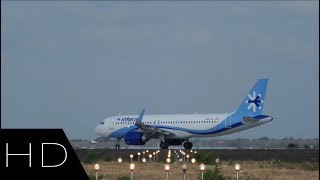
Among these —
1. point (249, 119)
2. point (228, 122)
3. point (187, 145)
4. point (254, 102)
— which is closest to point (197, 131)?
point (187, 145)

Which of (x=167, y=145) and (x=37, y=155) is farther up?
(x=167, y=145)

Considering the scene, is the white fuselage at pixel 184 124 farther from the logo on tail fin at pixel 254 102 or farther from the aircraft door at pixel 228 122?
the logo on tail fin at pixel 254 102

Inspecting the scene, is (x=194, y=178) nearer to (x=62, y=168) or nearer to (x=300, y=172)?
(x=300, y=172)

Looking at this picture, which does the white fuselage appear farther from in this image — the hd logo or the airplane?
the hd logo

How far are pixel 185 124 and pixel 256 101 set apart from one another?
7.33 metres

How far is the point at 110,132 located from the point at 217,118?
1235cm

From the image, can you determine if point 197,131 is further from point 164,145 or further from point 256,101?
point 256,101

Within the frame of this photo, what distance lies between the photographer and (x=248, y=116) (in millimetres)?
72750

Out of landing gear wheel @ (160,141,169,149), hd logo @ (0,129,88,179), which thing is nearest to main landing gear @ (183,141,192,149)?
landing gear wheel @ (160,141,169,149)

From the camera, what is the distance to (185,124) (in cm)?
7731

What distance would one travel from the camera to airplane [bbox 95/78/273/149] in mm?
74125

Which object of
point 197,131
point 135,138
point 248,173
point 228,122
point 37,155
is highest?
point 228,122

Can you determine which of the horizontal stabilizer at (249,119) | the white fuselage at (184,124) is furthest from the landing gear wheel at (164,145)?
the horizontal stabilizer at (249,119)

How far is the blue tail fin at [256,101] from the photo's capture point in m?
74.2
